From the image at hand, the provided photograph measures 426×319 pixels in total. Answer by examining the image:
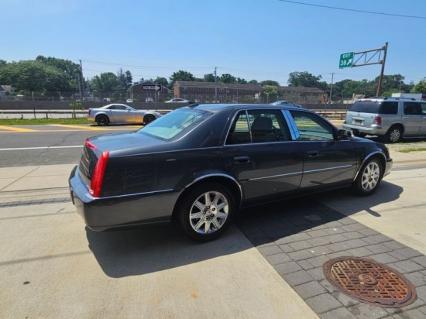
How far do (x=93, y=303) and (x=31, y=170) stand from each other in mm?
5514

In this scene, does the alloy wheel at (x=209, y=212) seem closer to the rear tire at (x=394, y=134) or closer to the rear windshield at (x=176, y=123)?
the rear windshield at (x=176, y=123)

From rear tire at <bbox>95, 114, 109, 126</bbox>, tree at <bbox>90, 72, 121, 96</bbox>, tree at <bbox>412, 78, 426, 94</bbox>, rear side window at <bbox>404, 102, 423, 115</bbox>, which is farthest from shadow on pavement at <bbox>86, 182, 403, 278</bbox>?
tree at <bbox>90, 72, 121, 96</bbox>

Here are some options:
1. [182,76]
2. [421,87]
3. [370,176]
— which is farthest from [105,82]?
[370,176]

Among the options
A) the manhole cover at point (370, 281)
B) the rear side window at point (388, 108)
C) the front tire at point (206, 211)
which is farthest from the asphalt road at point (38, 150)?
the rear side window at point (388, 108)

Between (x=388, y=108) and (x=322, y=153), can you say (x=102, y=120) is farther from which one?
(x=322, y=153)

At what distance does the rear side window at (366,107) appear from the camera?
12172 mm

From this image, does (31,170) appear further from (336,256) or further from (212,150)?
(336,256)

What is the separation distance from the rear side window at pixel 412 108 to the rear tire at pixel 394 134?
690 millimetres

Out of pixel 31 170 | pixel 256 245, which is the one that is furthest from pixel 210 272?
pixel 31 170

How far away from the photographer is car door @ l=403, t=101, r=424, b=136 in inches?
500

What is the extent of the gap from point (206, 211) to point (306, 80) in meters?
164

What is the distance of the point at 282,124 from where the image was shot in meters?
4.43

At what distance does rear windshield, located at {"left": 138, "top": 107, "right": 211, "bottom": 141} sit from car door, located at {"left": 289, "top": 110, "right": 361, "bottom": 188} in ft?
4.52

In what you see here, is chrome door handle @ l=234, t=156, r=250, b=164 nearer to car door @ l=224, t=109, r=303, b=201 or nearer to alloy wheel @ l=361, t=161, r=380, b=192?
car door @ l=224, t=109, r=303, b=201
